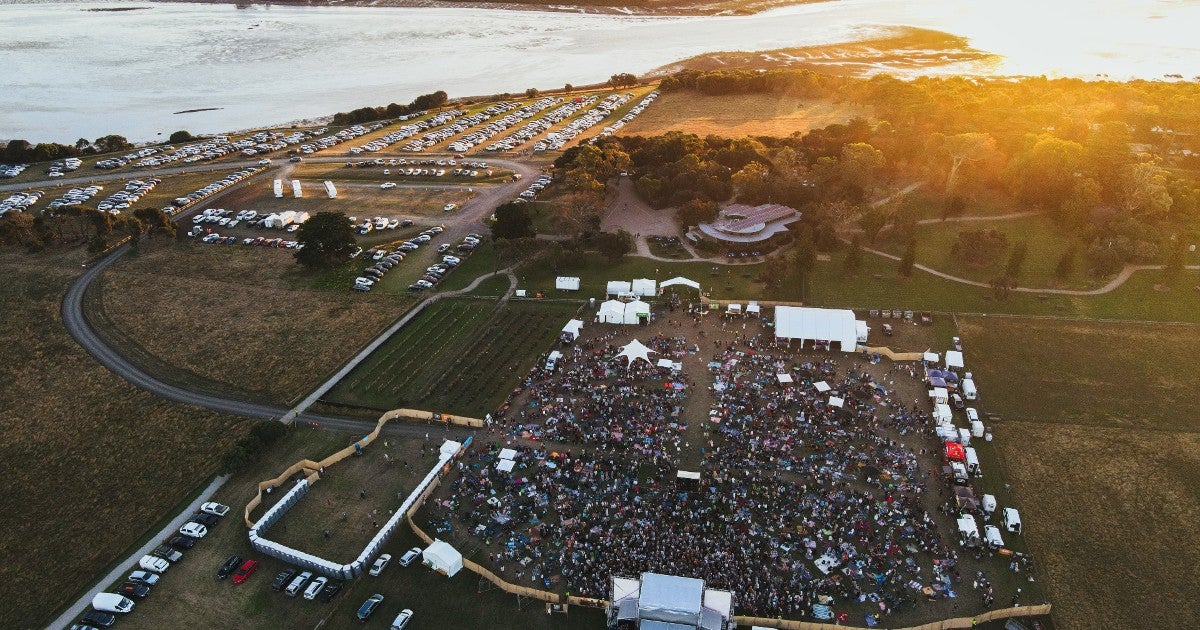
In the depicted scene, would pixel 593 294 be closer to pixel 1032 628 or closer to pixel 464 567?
pixel 464 567

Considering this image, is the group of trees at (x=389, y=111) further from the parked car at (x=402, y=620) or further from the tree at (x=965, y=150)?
the parked car at (x=402, y=620)

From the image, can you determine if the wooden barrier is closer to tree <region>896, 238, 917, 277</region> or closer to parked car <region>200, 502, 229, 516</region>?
parked car <region>200, 502, 229, 516</region>

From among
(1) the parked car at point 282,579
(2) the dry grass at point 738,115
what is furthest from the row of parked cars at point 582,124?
(1) the parked car at point 282,579

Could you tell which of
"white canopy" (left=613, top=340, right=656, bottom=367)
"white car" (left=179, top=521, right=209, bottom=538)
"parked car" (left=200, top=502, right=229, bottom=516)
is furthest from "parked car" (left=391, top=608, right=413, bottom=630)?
"white canopy" (left=613, top=340, right=656, bottom=367)

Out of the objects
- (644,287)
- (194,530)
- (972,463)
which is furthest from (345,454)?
(972,463)

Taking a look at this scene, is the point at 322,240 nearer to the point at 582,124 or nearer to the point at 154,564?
the point at 154,564

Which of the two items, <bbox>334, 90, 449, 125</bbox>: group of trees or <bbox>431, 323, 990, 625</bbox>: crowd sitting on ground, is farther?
<bbox>334, 90, 449, 125</bbox>: group of trees
